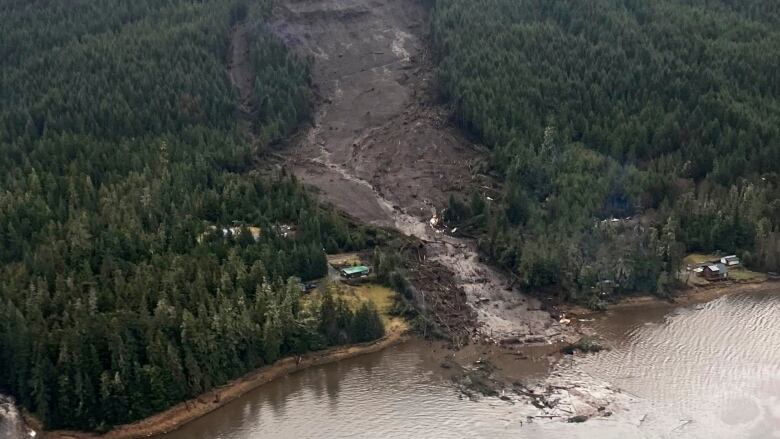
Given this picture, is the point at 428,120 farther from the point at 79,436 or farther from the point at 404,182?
the point at 79,436

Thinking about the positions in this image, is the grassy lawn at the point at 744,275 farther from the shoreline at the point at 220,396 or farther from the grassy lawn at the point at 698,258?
the shoreline at the point at 220,396

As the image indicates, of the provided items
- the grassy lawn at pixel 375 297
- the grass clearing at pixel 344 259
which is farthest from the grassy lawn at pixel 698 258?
the grass clearing at pixel 344 259

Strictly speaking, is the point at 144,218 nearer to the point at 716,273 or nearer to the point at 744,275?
the point at 716,273

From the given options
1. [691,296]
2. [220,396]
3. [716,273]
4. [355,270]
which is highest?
[716,273]

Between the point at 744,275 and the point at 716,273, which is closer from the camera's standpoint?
the point at 716,273

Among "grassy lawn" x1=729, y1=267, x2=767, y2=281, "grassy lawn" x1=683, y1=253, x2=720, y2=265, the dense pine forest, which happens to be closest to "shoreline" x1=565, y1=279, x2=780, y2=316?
"grassy lawn" x1=729, y1=267, x2=767, y2=281

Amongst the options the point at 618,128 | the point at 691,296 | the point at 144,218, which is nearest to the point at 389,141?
the point at 618,128
